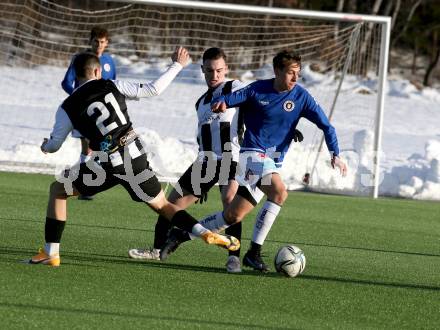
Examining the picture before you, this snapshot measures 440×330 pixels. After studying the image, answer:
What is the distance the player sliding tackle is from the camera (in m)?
7.59

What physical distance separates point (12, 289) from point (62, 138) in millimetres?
1255

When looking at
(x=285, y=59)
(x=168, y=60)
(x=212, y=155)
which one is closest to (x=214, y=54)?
(x=285, y=59)

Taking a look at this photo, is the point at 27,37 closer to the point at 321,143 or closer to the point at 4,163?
the point at 4,163

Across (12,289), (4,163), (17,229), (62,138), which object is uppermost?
(62,138)

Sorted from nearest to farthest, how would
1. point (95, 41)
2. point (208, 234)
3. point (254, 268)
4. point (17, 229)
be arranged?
point (208, 234), point (254, 268), point (17, 229), point (95, 41)

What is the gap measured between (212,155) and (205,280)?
132 centimetres

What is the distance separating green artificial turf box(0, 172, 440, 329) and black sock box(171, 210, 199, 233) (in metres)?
0.32

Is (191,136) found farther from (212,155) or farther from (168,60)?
(212,155)

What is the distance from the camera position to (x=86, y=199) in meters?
11.9

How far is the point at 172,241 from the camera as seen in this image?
7.92 metres

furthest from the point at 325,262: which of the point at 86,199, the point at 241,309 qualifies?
the point at 86,199

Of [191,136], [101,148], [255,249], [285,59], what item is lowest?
[191,136]

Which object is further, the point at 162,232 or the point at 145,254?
the point at 162,232

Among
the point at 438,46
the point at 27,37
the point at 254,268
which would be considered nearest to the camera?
the point at 254,268
